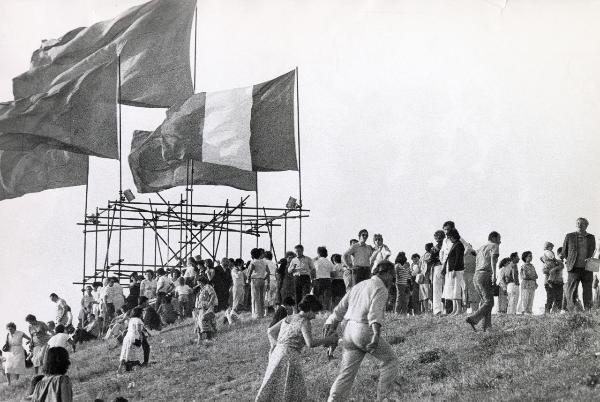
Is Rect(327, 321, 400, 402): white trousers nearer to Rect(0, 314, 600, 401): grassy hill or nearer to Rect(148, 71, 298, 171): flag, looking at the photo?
Rect(0, 314, 600, 401): grassy hill

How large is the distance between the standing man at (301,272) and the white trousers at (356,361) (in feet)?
35.5

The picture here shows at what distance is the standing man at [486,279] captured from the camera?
2036 centimetres

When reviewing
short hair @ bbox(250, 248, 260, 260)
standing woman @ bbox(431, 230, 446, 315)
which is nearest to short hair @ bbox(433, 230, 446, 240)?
standing woman @ bbox(431, 230, 446, 315)

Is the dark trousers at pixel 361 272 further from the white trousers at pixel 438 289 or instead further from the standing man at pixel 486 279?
the standing man at pixel 486 279

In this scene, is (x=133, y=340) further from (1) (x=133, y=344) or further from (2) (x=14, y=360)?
(2) (x=14, y=360)

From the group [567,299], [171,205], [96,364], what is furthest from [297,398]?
[171,205]

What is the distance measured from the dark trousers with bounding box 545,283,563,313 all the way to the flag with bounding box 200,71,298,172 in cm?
1333

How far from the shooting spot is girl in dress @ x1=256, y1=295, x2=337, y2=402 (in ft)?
53.8

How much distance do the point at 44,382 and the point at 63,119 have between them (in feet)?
84.7

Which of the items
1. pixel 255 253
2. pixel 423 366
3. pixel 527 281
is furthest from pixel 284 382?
pixel 255 253

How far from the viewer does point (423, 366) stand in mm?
19656

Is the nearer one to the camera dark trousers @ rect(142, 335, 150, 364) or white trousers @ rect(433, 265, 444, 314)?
white trousers @ rect(433, 265, 444, 314)

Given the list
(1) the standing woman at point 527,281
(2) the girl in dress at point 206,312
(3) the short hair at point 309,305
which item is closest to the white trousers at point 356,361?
(3) the short hair at point 309,305

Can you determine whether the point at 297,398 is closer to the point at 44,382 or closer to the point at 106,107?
the point at 44,382
